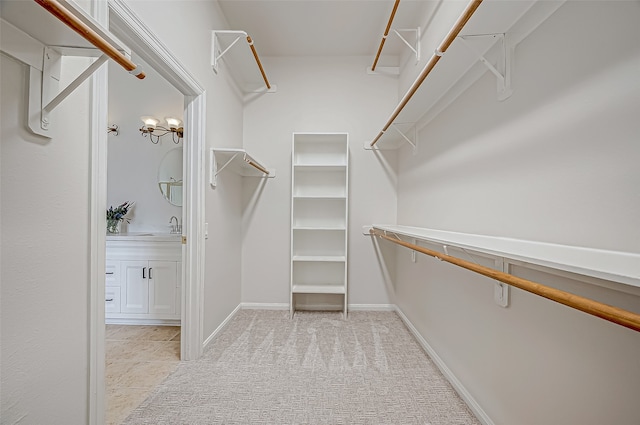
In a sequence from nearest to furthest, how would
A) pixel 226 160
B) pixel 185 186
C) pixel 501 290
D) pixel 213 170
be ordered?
pixel 501 290 < pixel 185 186 < pixel 213 170 < pixel 226 160

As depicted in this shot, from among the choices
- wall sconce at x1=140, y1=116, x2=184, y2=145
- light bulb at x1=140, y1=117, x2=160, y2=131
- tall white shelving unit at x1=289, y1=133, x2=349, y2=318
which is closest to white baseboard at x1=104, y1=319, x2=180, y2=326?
tall white shelving unit at x1=289, y1=133, x2=349, y2=318

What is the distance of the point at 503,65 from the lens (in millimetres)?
1257

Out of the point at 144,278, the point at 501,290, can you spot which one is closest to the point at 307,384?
the point at 501,290

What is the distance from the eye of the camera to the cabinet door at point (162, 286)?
2553mm

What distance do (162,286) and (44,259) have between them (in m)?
1.84

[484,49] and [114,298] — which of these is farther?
[114,298]

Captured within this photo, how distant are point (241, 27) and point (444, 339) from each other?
10.1ft

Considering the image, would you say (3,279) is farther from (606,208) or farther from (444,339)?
(444,339)

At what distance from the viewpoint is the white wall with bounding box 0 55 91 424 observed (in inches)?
31.0

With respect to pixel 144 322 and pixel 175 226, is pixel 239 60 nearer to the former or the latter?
pixel 175 226

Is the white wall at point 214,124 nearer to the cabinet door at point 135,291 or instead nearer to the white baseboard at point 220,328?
the white baseboard at point 220,328

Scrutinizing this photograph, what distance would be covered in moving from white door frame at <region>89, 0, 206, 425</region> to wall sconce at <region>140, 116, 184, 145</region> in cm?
117

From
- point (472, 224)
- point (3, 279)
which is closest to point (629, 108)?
point (472, 224)

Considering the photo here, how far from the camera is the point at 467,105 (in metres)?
1.60
